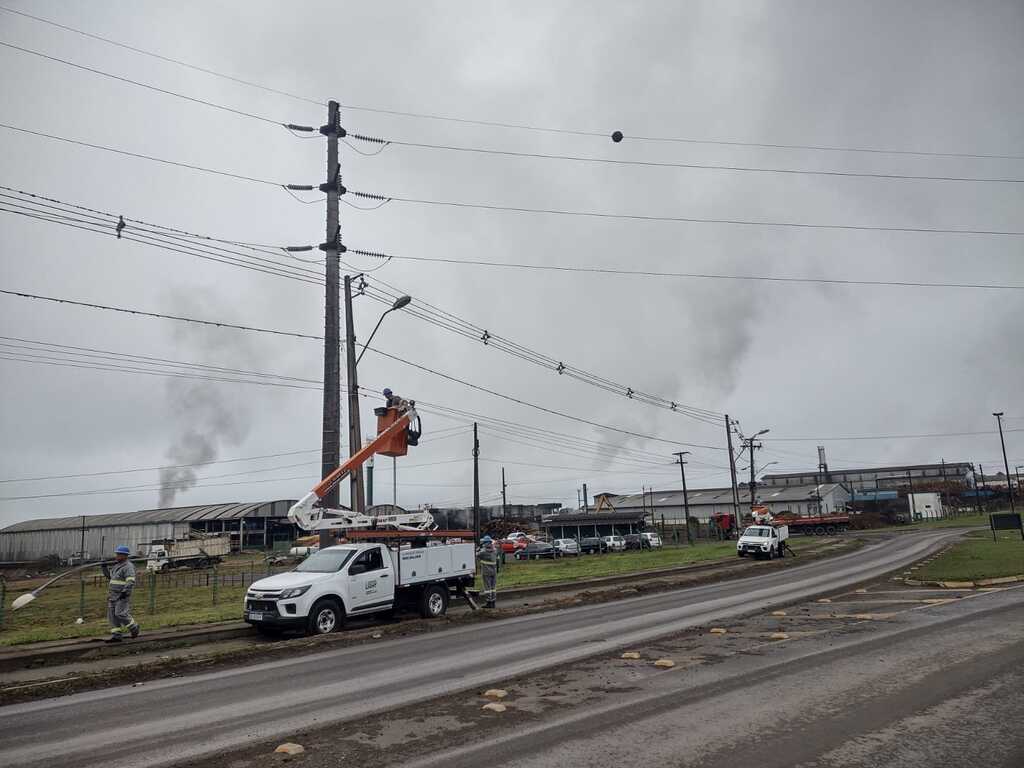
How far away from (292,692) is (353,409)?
9.74 m

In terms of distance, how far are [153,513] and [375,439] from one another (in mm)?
77681

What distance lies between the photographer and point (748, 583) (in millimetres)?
22719

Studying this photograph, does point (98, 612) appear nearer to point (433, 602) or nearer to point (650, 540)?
point (433, 602)

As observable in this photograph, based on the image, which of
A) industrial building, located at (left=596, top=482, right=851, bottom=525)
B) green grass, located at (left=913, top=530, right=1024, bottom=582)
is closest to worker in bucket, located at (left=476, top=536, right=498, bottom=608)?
green grass, located at (left=913, top=530, right=1024, bottom=582)

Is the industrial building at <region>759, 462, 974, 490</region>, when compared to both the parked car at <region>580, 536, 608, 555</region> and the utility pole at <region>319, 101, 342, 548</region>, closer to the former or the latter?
the parked car at <region>580, 536, 608, 555</region>

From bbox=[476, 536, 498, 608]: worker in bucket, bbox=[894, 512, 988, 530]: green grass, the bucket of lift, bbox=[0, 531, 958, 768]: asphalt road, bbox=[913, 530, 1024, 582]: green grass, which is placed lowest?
bbox=[894, 512, 988, 530]: green grass

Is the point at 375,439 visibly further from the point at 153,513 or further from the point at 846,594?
the point at 153,513

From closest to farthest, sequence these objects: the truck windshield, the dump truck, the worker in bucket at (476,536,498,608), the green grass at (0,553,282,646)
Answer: the truck windshield
the green grass at (0,553,282,646)
the worker in bucket at (476,536,498,608)
the dump truck

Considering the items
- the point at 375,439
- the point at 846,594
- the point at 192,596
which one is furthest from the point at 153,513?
the point at 846,594

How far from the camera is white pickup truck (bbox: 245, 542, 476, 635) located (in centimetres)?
1381

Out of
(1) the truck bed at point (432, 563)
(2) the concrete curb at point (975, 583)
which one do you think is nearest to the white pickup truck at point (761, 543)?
(2) the concrete curb at point (975, 583)

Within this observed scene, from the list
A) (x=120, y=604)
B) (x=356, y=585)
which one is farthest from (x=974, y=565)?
(x=120, y=604)

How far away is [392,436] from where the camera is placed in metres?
17.0

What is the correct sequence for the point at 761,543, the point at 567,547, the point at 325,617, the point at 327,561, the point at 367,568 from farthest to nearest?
the point at 567,547
the point at 761,543
the point at 367,568
the point at 327,561
the point at 325,617
